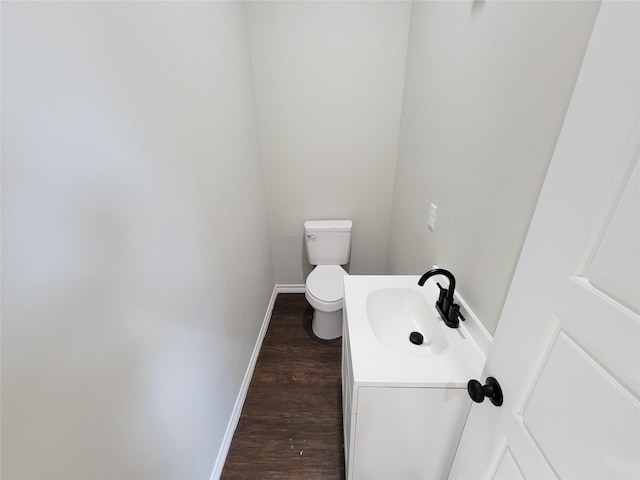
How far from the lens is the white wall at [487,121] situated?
0.63 meters

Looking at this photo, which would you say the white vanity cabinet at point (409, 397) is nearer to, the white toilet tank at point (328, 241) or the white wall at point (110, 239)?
the white wall at point (110, 239)

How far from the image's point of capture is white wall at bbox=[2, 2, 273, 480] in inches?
17.7

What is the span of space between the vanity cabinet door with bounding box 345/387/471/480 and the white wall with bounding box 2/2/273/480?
0.63 metres

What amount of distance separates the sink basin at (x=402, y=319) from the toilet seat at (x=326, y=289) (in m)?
0.59

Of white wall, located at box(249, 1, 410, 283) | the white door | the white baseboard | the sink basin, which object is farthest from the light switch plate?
the white baseboard

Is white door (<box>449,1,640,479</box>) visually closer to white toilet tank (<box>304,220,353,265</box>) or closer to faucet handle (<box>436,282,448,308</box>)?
faucet handle (<box>436,282,448,308</box>)

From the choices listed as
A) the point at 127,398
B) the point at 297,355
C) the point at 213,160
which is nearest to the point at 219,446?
the point at 297,355

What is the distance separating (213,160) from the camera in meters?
1.17

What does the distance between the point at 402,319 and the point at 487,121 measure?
0.85 metres

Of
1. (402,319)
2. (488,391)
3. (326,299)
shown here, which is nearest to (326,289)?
(326,299)

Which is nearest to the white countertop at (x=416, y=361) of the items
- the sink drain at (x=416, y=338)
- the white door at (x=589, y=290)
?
the sink drain at (x=416, y=338)

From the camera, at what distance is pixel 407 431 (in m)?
0.87

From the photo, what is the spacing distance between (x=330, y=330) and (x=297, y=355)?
0.95 ft

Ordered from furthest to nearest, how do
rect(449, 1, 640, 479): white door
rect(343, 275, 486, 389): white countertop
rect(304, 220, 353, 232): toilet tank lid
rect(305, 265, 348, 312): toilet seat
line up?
rect(304, 220, 353, 232): toilet tank lid < rect(305, 265, 348, 312): toilet seat < rect(343, 275, 486, 389): white countertop < rect(449, 1, 640, 479): white door
